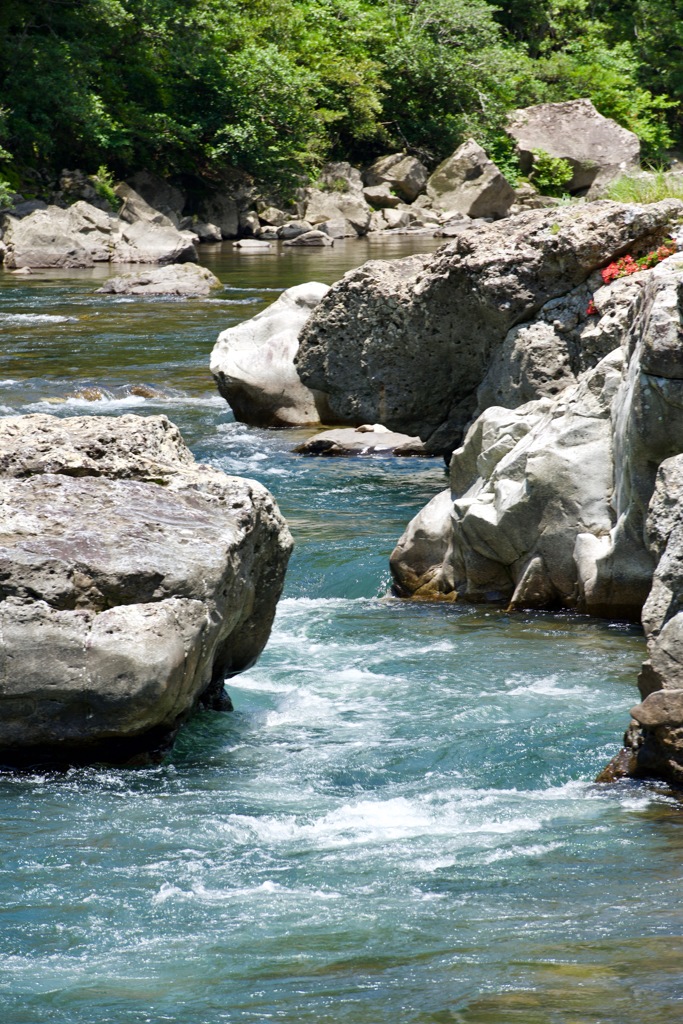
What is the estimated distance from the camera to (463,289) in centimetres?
1154

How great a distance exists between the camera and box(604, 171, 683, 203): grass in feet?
36.5

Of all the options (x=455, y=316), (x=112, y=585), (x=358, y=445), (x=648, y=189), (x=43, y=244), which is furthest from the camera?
(x=43, y=244)

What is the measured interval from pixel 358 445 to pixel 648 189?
151 inches

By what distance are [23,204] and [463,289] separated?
22052 mm

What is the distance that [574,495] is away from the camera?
26.9ft

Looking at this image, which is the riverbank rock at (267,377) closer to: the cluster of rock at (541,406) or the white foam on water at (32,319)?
the cluster of rock at (541,406)

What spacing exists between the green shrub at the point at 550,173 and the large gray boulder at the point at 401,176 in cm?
354

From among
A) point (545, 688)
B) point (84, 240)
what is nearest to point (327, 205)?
point (84, 240)

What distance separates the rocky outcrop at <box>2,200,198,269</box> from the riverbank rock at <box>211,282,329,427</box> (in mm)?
15116

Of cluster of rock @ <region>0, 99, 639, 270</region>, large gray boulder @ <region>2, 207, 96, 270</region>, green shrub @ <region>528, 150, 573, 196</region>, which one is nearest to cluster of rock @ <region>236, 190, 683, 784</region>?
large gray boulder @ <region>2, 207, 96, 270</region>

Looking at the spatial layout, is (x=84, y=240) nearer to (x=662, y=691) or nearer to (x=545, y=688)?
(x=545, y=688)

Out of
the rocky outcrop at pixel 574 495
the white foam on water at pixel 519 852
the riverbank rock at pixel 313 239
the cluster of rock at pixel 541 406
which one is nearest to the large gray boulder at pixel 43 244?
the riverbank rock at pixel 313 239

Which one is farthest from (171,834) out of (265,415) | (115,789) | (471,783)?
(265,415)

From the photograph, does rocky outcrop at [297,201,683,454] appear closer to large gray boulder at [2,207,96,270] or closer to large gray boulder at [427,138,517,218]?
large gray boulder at [2,207,96,270]
